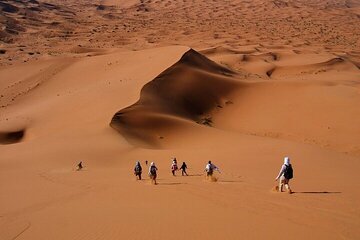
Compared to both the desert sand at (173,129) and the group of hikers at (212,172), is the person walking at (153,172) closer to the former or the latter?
the group of hikers at (212,172)

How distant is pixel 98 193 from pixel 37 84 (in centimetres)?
2880

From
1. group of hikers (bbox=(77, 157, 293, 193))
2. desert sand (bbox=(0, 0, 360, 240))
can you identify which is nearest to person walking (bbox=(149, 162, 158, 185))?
group of hikers (bbox=(77, 157, 293, 193))

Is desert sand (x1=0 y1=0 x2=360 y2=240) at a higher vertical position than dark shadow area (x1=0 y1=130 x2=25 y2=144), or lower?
higher

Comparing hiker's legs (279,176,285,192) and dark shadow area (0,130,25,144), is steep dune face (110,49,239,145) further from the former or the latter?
hiker's legs (279,176,285,192)

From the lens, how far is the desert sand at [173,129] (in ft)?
28.3

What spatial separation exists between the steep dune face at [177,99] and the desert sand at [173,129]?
0.33 feet

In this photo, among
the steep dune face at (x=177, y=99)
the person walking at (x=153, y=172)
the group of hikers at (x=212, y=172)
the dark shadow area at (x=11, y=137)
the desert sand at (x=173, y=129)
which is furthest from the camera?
the dark shadow area at (x=11, y=137)

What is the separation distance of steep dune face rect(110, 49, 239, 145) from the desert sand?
0.10 meters

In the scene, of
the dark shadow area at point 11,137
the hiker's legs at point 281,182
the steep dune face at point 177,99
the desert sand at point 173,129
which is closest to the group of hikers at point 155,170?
the desert sand at point 173,129

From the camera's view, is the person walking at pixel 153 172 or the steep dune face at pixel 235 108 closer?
the person walking at pixel 153 172

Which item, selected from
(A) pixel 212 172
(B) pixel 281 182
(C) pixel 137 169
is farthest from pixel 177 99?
(B) pixel 281 182

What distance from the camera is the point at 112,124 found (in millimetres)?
22141

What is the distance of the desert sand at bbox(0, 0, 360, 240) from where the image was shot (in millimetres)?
8617

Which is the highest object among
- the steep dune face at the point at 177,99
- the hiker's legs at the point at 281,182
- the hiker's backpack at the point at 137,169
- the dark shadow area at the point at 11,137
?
the steep dune face at the point at 177,99
